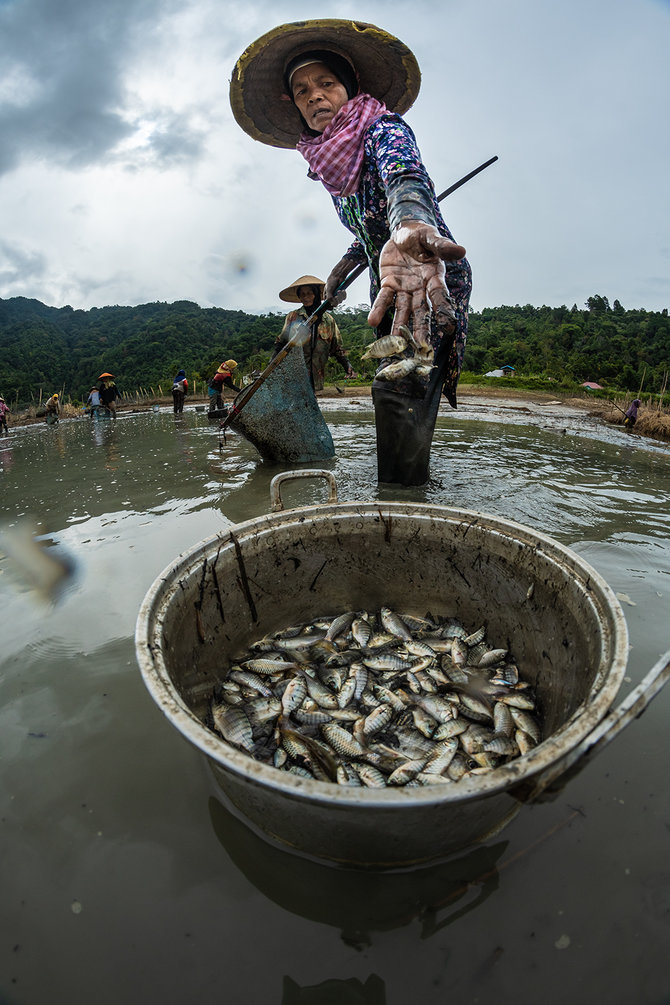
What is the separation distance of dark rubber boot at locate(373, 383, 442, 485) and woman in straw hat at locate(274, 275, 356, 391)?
1.85 metres

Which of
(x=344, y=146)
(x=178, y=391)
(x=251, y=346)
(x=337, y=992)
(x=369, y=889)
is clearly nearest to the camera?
(x=337, y=992)

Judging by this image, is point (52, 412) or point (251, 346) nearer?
point (52, 412)

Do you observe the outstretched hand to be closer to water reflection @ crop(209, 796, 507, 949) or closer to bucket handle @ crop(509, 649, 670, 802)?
bucket handle @ crop(509, 649, 670, 802)

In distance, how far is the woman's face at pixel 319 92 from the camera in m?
3.20

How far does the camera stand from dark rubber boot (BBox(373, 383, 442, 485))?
3.83m

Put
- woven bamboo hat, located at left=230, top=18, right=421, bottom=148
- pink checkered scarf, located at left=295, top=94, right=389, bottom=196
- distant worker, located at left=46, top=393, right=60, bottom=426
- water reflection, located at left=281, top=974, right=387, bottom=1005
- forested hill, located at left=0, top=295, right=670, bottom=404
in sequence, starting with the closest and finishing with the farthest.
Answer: water reflection, located at left=281, top=974, right=387, bottom=1005
pink checkered scarf, located at left=295, top=94, right=389, bottom=196
woven bamboo hat, located at left=230, top=18, right=421, bottom=148
distant worker, located at left=46, top=393, right=60, bottom=426
forested hill, located at left=0, top=295, right=670, bottom=404

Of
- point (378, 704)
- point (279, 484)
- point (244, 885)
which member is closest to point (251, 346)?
point (279, 484)

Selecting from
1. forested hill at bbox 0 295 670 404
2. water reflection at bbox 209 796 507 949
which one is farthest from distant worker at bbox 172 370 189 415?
water reflection at bbox 209 796 507 949

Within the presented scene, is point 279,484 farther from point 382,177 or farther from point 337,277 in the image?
point 337,277

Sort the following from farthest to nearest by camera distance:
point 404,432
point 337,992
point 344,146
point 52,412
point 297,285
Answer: point 52,412 → point 297,285 → point 404,432 → point 344,146 → point 337,992

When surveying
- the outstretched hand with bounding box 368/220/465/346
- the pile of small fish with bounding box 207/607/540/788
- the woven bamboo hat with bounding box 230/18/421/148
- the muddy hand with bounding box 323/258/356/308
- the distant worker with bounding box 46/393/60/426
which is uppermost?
the woven bamboo hat with bounding box 230/18/421/148

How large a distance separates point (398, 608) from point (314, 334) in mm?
4493

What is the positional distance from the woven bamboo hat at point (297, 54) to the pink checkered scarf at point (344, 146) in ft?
1.43

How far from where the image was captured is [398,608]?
2.59 meters
